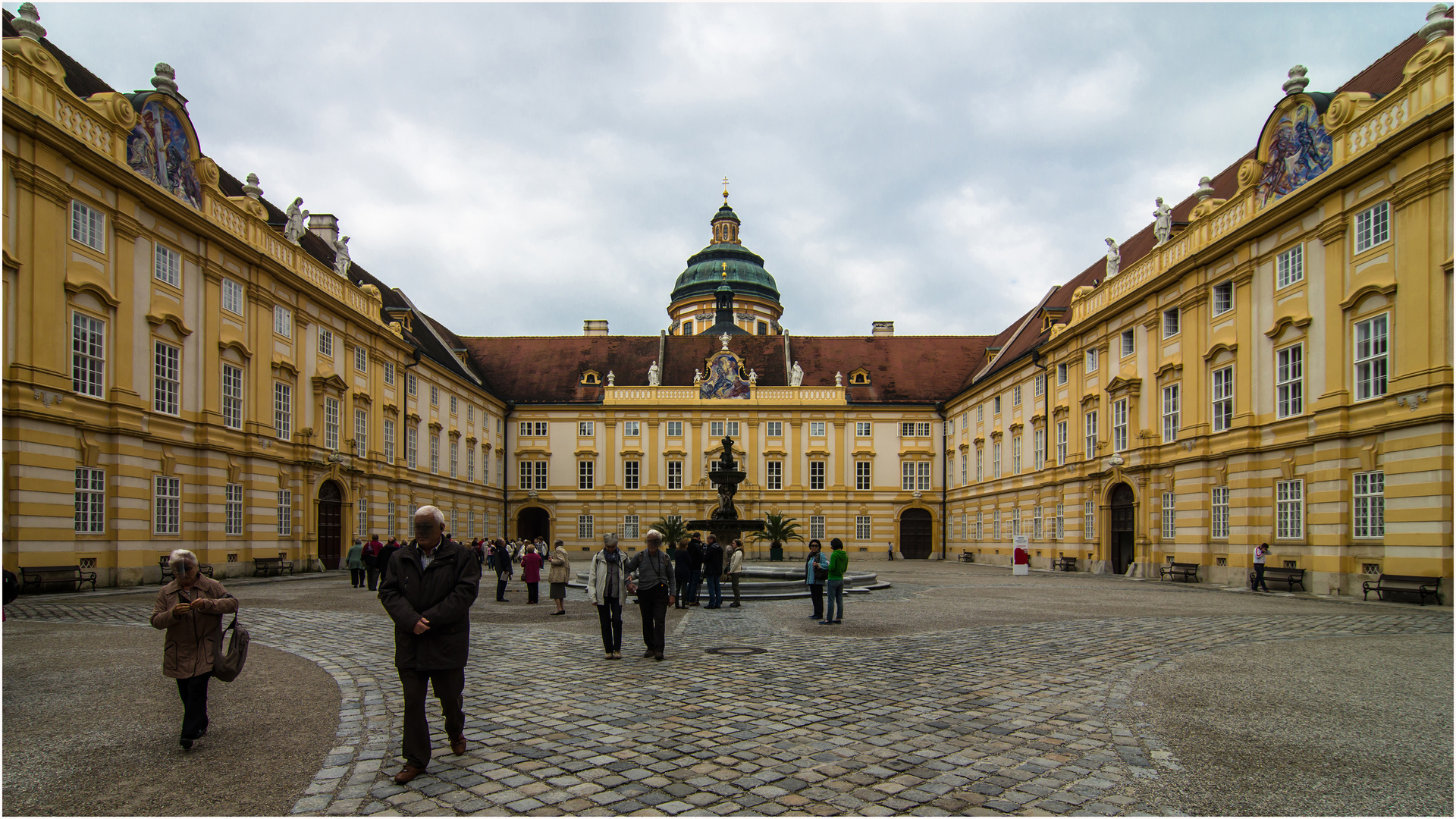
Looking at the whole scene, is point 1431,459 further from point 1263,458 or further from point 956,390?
point 956,390

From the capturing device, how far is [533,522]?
5866 cm

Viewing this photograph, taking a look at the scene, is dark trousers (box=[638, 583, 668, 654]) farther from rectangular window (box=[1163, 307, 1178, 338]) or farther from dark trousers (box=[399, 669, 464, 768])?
rectangular window (box=[1163, 307, 1178, 338])

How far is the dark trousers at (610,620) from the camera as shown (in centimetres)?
1152

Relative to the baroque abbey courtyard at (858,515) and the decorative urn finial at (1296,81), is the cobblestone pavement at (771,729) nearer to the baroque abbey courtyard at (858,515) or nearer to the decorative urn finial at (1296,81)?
the baroque abbey courtyard at (858,515)

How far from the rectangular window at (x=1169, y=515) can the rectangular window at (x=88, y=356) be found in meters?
30.8

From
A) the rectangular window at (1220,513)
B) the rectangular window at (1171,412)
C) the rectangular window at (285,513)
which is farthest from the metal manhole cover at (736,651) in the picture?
the rectangular window at (285,513)

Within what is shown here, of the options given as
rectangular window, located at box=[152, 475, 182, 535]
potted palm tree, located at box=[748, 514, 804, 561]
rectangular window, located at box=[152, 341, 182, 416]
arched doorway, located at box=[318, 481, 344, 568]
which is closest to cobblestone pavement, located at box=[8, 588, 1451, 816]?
rectangular window, located at box=[152, 475, 182, 535]

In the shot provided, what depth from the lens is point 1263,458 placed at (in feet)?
84.4

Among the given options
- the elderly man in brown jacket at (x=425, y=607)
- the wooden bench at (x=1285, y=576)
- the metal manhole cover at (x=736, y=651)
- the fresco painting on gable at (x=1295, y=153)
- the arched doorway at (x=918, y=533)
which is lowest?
the arched doorway at (x=918, y=533)

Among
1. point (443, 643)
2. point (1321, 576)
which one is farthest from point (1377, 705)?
point (1321, 576)

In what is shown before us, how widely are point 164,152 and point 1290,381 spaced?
102ft

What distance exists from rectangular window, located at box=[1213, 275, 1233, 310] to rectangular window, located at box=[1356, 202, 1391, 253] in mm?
5751

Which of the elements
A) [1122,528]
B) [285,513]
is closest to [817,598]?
[1122,528]

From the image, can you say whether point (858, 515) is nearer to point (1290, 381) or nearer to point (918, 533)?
point (918, 533)
